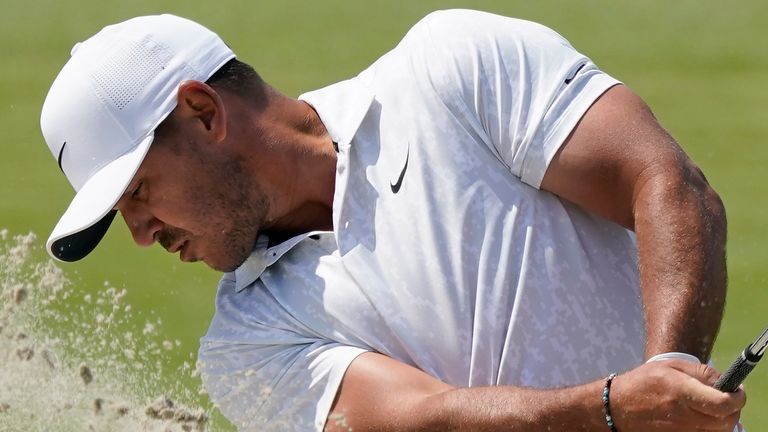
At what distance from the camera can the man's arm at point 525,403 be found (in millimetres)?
1621

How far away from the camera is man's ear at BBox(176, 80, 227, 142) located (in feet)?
6.59

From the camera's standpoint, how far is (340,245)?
1954 mm

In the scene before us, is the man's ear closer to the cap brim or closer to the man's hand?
the cap brim

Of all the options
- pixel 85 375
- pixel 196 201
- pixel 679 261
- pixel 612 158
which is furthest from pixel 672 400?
pixel 85 375

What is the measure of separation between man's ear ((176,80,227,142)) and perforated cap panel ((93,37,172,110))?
0.17 ft

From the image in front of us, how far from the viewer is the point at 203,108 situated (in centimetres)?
202

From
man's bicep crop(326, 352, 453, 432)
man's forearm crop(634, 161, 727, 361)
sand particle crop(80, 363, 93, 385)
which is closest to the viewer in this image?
man's forearm crop(634, 161, 727, 361)

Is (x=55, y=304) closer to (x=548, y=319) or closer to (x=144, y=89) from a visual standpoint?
(x=144, y=89)

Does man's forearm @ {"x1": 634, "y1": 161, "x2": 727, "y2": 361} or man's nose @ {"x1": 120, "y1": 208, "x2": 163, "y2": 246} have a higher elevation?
man's forearm @ {"x1": 634, "y1": 161, "x2": 727, "y2": 361}

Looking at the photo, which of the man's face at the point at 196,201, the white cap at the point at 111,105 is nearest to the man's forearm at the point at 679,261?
the man's face at the point at 196,201

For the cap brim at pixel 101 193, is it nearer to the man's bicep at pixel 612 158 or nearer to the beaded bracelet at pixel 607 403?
the man's bicep at pixel 612 158

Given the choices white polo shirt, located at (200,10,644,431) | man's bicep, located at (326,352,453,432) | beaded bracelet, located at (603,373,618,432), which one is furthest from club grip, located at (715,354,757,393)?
man's bicep, located at (326,352,453,432)

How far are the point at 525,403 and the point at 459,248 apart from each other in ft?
0.77

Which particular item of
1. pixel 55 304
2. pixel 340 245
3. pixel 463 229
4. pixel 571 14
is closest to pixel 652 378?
pixel 463 229
